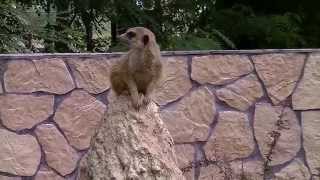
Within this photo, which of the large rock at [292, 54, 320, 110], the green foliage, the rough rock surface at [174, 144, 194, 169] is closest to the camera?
the rough rock surface at [174, 144, 194, 169]

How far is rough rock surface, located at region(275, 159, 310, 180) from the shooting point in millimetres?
6410

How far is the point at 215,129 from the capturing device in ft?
20.3

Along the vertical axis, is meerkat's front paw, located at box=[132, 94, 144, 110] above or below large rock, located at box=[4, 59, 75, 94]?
above

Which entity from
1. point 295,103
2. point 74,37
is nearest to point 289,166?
point 295,103

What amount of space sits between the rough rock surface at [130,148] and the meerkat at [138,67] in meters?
0.15

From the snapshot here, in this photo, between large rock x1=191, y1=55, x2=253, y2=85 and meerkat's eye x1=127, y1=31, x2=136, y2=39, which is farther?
large rock x1=191, y1=55, x2=253, y2=85

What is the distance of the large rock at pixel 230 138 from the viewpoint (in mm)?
6191

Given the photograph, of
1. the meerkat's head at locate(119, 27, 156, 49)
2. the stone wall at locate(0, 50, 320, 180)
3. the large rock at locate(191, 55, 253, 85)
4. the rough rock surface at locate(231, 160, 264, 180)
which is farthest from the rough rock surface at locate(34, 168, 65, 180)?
the meerkat's head at locate(119, 27, 156, 49)

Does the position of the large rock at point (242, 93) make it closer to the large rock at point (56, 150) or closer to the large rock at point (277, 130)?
the large rock at point (277, 130)

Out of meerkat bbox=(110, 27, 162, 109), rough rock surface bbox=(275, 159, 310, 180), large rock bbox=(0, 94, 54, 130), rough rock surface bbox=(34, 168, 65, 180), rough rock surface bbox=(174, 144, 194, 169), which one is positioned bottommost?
rough rock surface bbox=(275, 159, 310, 180)

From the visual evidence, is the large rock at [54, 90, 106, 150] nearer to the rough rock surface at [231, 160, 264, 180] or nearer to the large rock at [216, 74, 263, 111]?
the large rock at [216, 74, 263, 111]

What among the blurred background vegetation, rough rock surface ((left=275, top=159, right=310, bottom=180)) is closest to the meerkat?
rough rock surface ((left=275, top=159, right=310, bottom=180))

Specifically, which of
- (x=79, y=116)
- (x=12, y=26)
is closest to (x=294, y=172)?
(x=79, y=116)

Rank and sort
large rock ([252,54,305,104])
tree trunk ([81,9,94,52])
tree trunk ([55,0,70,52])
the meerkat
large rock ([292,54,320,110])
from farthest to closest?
tree trunk ([81,9,94,52]) → tree trunk ([55,0,70,52]) → large rock ([292,54,320,110]) → large rock ([252,54,305,104]) → the meerkat
